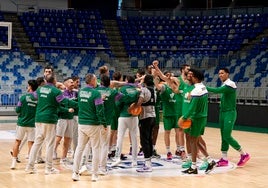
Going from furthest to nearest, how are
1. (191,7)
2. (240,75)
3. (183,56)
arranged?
(191,7) < (183,56) < (240,75)

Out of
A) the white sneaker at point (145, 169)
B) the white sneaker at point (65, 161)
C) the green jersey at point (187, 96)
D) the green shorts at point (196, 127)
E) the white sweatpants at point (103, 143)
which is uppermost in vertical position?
the green jersey at point (187, 96)

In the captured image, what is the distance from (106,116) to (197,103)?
1.75 m

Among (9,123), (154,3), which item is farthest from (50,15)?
(9,123)

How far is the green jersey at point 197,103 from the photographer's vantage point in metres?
9.55

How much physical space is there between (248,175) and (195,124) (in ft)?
4.82

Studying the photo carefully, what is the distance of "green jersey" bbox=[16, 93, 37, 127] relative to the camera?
10125 millimetres

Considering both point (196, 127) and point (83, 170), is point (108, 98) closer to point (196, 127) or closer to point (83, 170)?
point (83, 170)

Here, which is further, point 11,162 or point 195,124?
point 11,162

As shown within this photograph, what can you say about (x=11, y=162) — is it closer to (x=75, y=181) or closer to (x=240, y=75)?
(x=75, y=181)

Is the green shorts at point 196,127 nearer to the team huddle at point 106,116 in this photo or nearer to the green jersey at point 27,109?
the team huddle at point 106,116

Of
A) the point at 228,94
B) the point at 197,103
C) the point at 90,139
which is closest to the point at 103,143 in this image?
the point at 90,139

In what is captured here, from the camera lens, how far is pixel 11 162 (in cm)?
1103

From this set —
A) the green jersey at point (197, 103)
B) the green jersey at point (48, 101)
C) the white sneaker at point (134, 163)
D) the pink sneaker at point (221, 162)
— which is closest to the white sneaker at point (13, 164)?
the green jersey at point (48, 101)

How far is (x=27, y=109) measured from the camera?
33.5 ft
